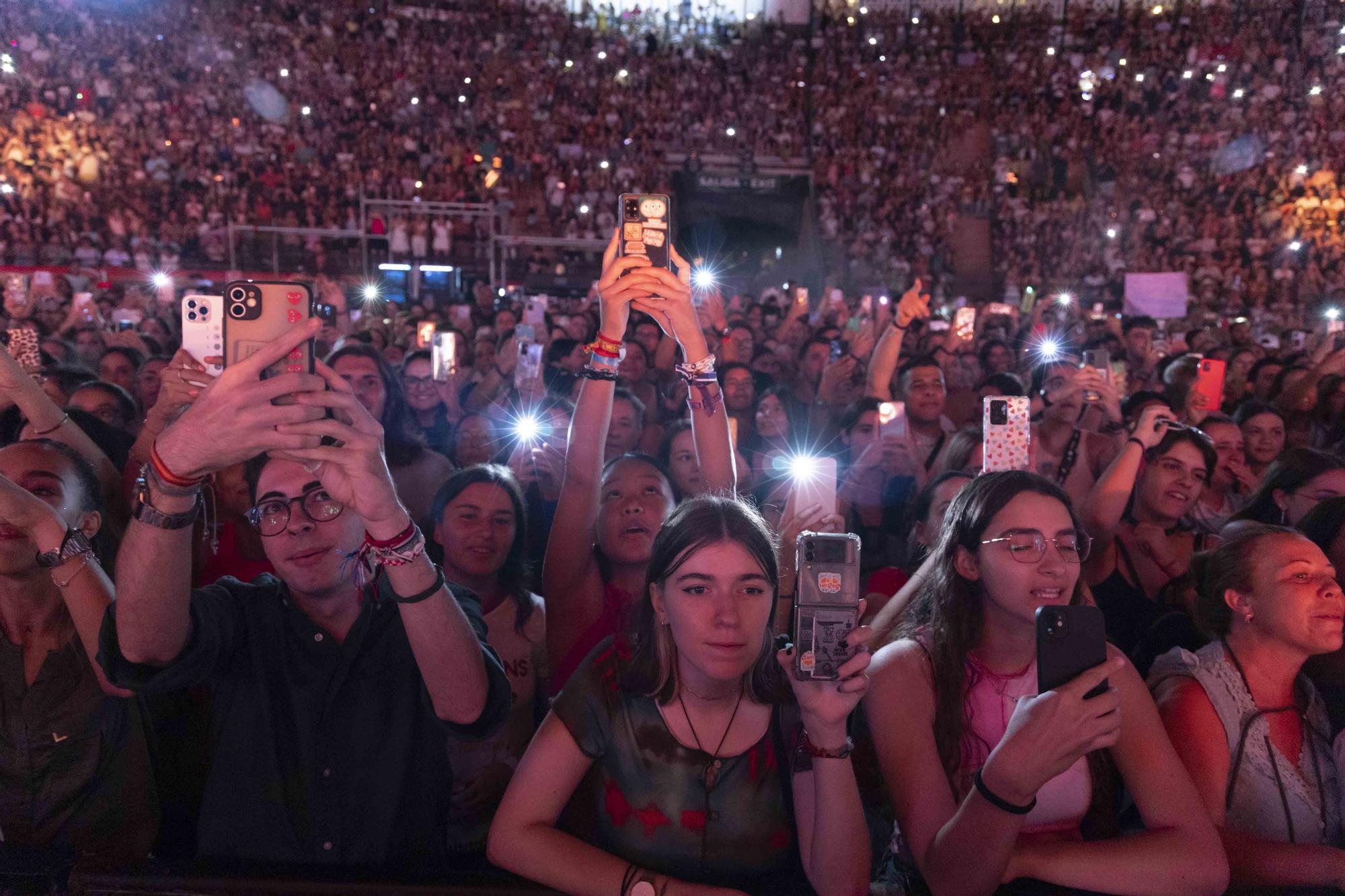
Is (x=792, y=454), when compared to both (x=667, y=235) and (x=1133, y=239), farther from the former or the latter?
(x=1133, y=239)

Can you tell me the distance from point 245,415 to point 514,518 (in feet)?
4.93

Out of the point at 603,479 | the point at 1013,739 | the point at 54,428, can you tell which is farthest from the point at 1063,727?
the point at 54,428

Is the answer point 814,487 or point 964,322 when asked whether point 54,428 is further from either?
point 964,322

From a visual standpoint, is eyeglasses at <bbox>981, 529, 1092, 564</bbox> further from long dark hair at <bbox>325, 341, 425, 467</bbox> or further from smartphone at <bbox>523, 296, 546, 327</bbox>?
smartphone at <bbox>523, 296, 546, 327</bbox>

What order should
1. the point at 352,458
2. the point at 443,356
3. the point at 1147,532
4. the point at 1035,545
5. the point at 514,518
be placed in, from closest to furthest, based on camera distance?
the point at 352,458, the point at 1035,545, the point at 514,518, the point at 1147,532, the point at 443,356

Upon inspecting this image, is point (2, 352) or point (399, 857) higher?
point (2, 352)

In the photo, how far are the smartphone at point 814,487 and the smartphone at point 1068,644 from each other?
117cm

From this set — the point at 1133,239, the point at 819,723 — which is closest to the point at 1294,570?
the point at 819,723

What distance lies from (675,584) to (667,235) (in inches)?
45.3

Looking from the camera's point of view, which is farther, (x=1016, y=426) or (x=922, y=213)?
(x=922, y=213)

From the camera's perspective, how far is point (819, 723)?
1562 mm

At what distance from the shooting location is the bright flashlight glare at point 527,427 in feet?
13.3

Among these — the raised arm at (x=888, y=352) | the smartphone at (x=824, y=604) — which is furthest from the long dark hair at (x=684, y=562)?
the raised arm at (x=888, y=352)

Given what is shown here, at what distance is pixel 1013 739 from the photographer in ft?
4.88
